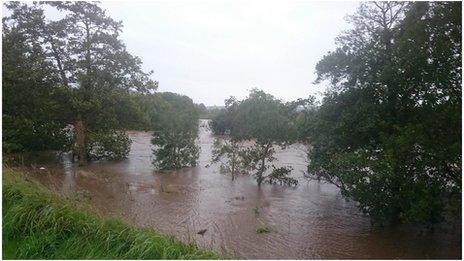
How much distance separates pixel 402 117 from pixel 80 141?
1332cm

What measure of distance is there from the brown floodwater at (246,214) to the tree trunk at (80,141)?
516 mm

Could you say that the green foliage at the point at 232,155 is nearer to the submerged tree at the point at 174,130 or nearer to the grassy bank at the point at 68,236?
the submerged tree at the point at 174,130

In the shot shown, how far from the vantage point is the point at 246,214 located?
1155 cm

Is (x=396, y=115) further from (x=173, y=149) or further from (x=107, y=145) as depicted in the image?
(x=107, y=145)

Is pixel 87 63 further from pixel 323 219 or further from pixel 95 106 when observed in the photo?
pixel 323 219

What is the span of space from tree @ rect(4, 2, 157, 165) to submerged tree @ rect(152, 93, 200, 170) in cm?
176

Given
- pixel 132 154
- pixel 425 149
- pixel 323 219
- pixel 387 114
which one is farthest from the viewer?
pixel 132 154

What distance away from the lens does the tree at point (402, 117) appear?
7.97 meters

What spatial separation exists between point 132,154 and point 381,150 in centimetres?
1613

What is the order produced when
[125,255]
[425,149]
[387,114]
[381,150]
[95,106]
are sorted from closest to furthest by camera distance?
[125,255]
[425,149]
[381,150]
[387,114]
[95,106]

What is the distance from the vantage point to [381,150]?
30.9ft

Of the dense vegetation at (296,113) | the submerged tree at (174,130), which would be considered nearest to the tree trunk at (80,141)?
the dense vegetation at (296,113)

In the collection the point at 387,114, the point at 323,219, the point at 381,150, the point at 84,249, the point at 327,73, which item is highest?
the point at 327,73

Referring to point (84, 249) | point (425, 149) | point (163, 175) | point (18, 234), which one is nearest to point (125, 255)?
A: point (84, 249)
